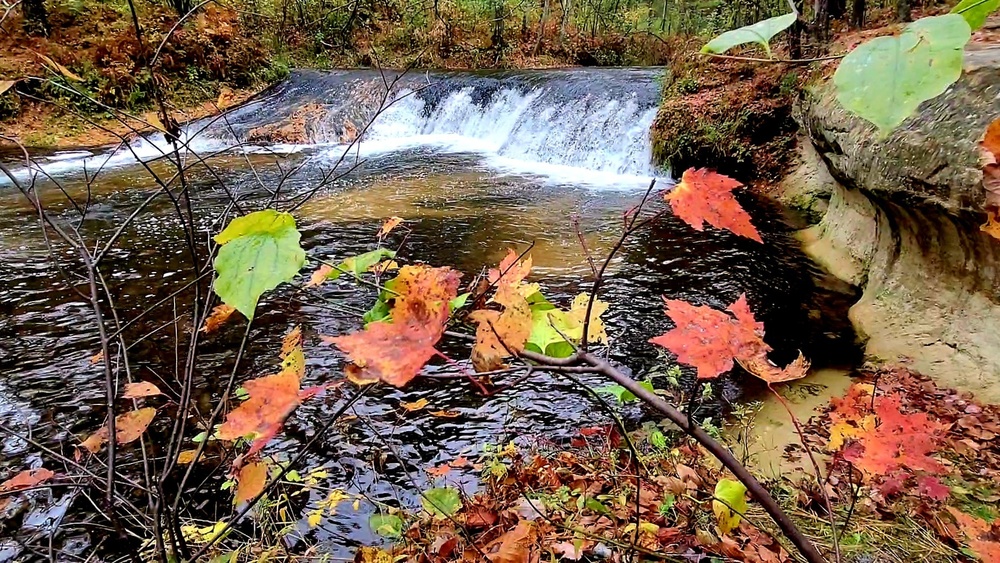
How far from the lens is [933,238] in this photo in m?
3.61

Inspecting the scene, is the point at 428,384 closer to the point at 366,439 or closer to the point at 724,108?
the point at 366,439

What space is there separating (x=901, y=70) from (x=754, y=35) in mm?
124

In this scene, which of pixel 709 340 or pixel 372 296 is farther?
pixel 372 296

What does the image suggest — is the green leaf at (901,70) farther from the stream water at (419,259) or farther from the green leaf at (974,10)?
the stream water at (419,259)

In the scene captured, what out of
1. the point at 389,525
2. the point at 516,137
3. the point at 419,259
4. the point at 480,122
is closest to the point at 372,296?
the point at 419,259

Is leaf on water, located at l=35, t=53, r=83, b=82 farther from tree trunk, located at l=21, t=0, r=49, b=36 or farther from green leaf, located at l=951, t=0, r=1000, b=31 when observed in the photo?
tree trunk, located at l=21, t=0, r=49, b=36

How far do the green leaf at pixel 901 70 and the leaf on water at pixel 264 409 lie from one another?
872 mm

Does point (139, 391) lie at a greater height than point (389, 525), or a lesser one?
greater

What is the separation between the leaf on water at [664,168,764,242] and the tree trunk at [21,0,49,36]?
15.4 m

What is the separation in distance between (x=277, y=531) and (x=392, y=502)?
497 millimetres

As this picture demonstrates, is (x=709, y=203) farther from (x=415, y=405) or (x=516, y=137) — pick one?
(x=516, y=137)

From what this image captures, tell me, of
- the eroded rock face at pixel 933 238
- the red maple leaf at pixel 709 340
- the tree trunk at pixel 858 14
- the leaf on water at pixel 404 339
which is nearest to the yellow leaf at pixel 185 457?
the leaf on water at pixel 404 339

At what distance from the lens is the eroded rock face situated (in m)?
3.04

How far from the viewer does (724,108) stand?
324 inches
